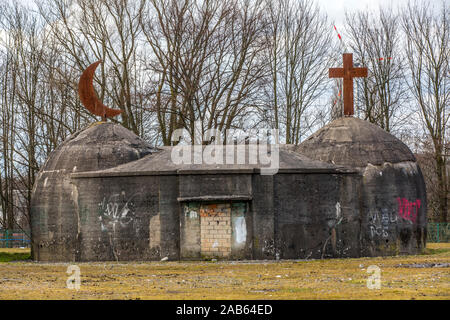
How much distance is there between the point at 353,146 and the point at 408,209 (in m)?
2.93

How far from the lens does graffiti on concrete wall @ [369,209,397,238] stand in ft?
80.8

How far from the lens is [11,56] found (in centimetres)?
3844

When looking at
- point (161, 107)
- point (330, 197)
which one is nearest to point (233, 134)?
point (161, 107)

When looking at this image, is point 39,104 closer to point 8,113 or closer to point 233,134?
point 8,113

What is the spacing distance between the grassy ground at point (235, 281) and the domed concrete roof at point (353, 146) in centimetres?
661

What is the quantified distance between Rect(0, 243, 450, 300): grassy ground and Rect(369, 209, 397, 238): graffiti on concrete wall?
5.27 m

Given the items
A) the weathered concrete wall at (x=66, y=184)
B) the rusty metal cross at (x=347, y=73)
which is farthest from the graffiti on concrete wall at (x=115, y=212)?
the rusty metal cross at (x=347, y=73)

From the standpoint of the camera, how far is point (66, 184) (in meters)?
24.6

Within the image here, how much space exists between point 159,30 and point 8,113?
10567 millimetres

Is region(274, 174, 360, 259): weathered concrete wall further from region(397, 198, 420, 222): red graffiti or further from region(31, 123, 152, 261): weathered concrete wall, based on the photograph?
region(31, 123, 152, 261): weathered concrete wall

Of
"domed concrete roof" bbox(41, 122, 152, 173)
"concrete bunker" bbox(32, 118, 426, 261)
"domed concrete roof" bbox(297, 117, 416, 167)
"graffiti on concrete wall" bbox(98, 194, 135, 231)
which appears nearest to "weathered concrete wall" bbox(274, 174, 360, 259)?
"concrete bunker" bbox(32, 118, 426, 261)

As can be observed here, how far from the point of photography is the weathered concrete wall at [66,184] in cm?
2417

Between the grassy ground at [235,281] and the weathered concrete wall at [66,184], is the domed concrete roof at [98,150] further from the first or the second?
the grassy ground at [235,281]

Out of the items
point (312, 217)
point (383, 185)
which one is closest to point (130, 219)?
point (312, 217)
